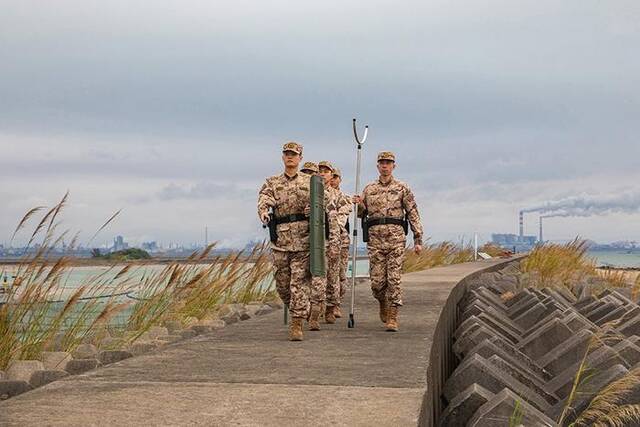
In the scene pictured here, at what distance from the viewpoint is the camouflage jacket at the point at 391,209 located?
9852 millimetres

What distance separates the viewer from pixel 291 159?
882 centimetres

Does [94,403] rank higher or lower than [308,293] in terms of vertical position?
lower

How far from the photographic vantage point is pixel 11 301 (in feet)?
27.5

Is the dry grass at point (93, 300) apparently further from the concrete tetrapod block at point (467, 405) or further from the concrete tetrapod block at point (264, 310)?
the concrete tetrapod block at point (467, 405)

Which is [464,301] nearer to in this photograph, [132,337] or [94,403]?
[132,337]

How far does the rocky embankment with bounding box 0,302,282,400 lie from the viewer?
677 cm

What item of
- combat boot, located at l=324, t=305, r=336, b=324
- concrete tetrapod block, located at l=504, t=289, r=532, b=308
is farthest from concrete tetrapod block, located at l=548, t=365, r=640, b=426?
concrete tetrapod block, located at l=504, t=289, r=532, b=308

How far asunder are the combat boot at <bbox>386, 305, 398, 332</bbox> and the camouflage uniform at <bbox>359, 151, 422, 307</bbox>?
236 mm

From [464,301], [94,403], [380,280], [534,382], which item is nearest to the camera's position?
[94,403]

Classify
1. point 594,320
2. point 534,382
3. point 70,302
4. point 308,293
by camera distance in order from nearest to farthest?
point 534,382
point 70,302
point 308,293
point 594,320

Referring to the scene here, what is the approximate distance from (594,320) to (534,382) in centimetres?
517

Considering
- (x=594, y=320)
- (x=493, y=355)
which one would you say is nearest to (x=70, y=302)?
(x=493, y=355)

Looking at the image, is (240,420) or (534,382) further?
(534,382)

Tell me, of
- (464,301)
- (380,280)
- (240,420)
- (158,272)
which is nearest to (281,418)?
(240,420)
